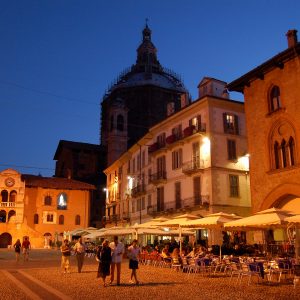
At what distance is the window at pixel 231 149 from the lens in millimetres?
35213

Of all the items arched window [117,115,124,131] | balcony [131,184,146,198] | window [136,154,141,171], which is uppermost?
arched window [117,115,124,131]

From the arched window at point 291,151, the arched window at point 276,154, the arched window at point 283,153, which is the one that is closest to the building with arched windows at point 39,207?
the arched window at point 276,154

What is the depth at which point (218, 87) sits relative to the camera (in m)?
38.4

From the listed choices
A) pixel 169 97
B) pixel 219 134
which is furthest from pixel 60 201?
pixel 219 134

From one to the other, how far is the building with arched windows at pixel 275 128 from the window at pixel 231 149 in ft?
30.0

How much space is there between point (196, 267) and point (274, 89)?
12.0m

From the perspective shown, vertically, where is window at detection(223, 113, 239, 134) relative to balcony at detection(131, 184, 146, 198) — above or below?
above

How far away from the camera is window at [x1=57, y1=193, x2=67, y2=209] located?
66.9 metres

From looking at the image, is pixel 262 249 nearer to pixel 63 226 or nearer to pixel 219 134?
pixel 219 134

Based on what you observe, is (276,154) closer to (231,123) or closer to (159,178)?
(231,123)

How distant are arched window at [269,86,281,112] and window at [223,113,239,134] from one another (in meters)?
10.7

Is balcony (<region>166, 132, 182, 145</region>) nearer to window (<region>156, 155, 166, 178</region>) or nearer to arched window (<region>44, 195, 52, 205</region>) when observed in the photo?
window (<region>156, 155, 166, 178</region>)

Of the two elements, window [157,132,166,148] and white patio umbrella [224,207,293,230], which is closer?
white patio umbrella [224,207,293,230]

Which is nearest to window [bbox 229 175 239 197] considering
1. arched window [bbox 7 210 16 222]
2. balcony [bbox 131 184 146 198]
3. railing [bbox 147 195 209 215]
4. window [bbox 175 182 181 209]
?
railing [bbox 147 195 209 215]
